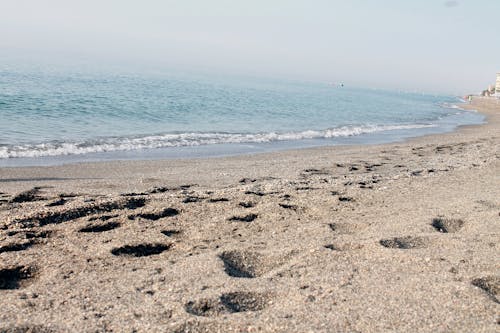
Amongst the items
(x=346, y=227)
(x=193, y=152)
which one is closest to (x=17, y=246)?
(x=346, y=227)

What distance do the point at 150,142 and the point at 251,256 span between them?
983 centimetres

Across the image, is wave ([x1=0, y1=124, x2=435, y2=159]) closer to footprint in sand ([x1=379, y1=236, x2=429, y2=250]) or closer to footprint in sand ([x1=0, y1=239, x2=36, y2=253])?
footprint in sand ([x1=0, y1=239, x2=36, y2=253])

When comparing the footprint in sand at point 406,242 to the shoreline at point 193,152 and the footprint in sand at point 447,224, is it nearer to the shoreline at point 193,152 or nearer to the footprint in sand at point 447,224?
the footprint in sand at point 447,224

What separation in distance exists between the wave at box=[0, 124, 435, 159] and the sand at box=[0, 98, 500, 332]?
3.29 m

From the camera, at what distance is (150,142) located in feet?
44.9

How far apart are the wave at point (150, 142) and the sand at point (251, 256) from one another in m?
3.29

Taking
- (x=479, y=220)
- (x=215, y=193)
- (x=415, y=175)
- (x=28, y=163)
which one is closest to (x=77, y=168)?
(x=28, y=163)

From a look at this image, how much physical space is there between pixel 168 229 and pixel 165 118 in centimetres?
1563

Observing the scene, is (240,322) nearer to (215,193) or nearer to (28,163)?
(215,193)

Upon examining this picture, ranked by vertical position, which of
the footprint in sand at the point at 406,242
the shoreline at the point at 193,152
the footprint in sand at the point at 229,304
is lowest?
the shoreline at the point at 193,152

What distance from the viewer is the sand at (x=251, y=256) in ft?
10.3

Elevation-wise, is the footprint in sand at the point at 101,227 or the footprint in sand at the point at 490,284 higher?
the footprint in sand at the point at 490,284

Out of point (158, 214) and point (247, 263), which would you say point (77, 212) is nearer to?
point (158, 214)

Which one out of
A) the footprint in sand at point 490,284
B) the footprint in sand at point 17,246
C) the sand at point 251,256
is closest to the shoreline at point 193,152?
the sand at point 251,256
